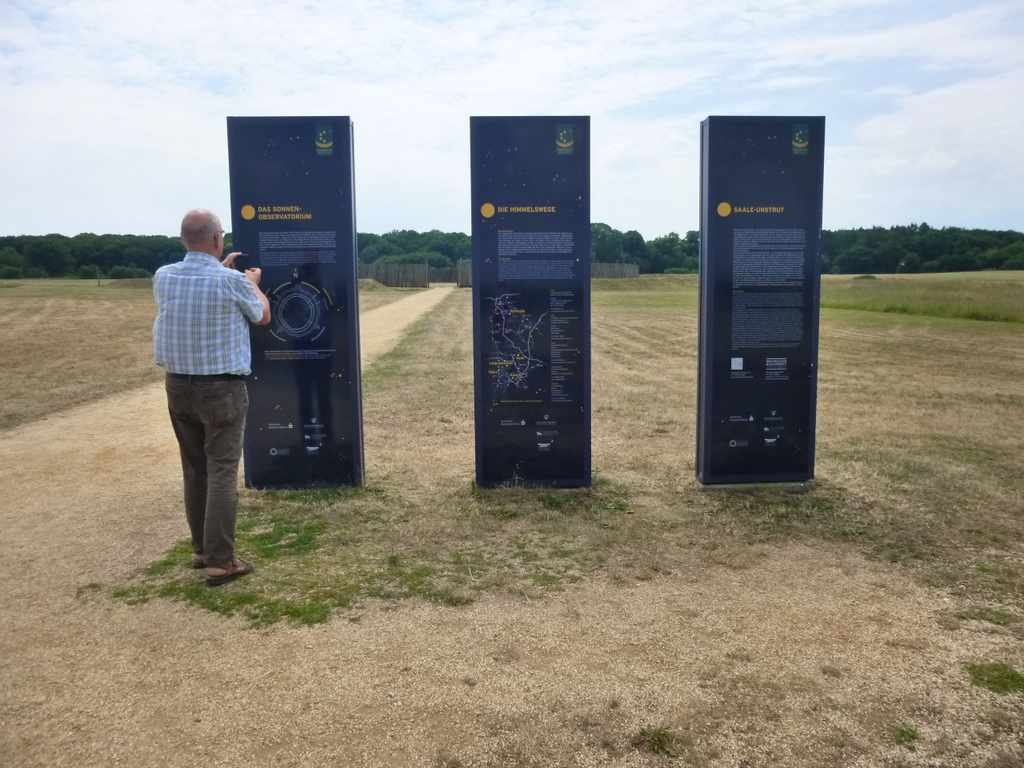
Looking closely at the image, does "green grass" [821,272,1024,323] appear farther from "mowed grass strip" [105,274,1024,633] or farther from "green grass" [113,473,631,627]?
"green grass" [113,473,631,627]

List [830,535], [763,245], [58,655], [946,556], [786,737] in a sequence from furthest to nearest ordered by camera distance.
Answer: [763,245] → [830,535] → [946,556] → [58,655] → [786,737]

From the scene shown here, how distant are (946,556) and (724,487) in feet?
6.79

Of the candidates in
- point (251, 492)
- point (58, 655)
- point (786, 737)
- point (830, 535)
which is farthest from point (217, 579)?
→ point (830, 535)

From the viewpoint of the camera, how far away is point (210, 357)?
4941mm

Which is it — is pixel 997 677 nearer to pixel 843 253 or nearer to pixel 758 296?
pixel 758 296

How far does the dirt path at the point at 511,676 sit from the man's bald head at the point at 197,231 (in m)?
2.09

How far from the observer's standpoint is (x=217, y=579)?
16.8 feet

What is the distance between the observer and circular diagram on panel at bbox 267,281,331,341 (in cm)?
701

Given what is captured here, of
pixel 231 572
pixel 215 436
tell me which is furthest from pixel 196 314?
pixel 231 572

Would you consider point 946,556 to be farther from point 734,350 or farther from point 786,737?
point 786,737

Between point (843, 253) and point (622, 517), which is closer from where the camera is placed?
point (622, 517)

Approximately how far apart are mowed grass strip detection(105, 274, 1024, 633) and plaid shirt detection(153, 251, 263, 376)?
1.37 metres

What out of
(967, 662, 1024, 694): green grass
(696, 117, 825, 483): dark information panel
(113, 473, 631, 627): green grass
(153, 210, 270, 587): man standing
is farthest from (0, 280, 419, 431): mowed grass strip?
(967, 662, 1024, 694): green grass

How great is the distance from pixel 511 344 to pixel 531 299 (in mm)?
410
